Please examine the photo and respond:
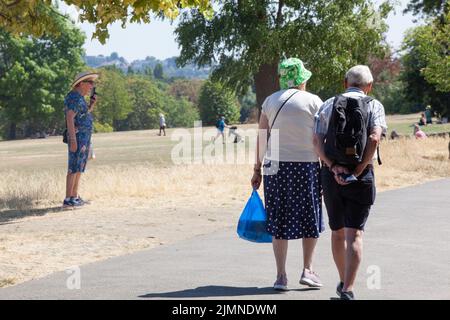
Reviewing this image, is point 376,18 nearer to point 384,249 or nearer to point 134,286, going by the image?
point 384,249

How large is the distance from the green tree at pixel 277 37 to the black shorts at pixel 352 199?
54.9 ft

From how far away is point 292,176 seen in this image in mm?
6988

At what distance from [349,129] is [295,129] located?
0.85 metres

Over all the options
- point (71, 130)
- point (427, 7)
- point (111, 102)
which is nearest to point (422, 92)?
point (427, 7)

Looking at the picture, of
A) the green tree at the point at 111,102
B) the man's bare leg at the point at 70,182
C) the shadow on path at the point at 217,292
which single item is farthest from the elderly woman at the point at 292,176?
the green tree at the point at 111,102

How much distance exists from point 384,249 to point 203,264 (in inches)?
76.7

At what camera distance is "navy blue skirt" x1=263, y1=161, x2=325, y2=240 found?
6980 millimetres

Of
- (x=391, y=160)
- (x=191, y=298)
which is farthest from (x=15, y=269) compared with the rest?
(x=391, y=160)

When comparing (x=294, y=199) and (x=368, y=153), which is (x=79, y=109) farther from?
(x=368, y=153)

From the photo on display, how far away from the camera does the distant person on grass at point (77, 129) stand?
12.6 meters

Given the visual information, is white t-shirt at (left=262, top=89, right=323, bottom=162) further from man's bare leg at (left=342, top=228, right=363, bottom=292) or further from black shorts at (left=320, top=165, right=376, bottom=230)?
man's bare leg at (left=342, top=228, right=363, bottom=292)

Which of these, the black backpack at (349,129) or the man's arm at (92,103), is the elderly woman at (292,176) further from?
the man's arm at (92,103)

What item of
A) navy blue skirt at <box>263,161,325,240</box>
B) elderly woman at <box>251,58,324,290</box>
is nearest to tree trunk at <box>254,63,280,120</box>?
elderly woman at <box>251,58,324,290</box>
